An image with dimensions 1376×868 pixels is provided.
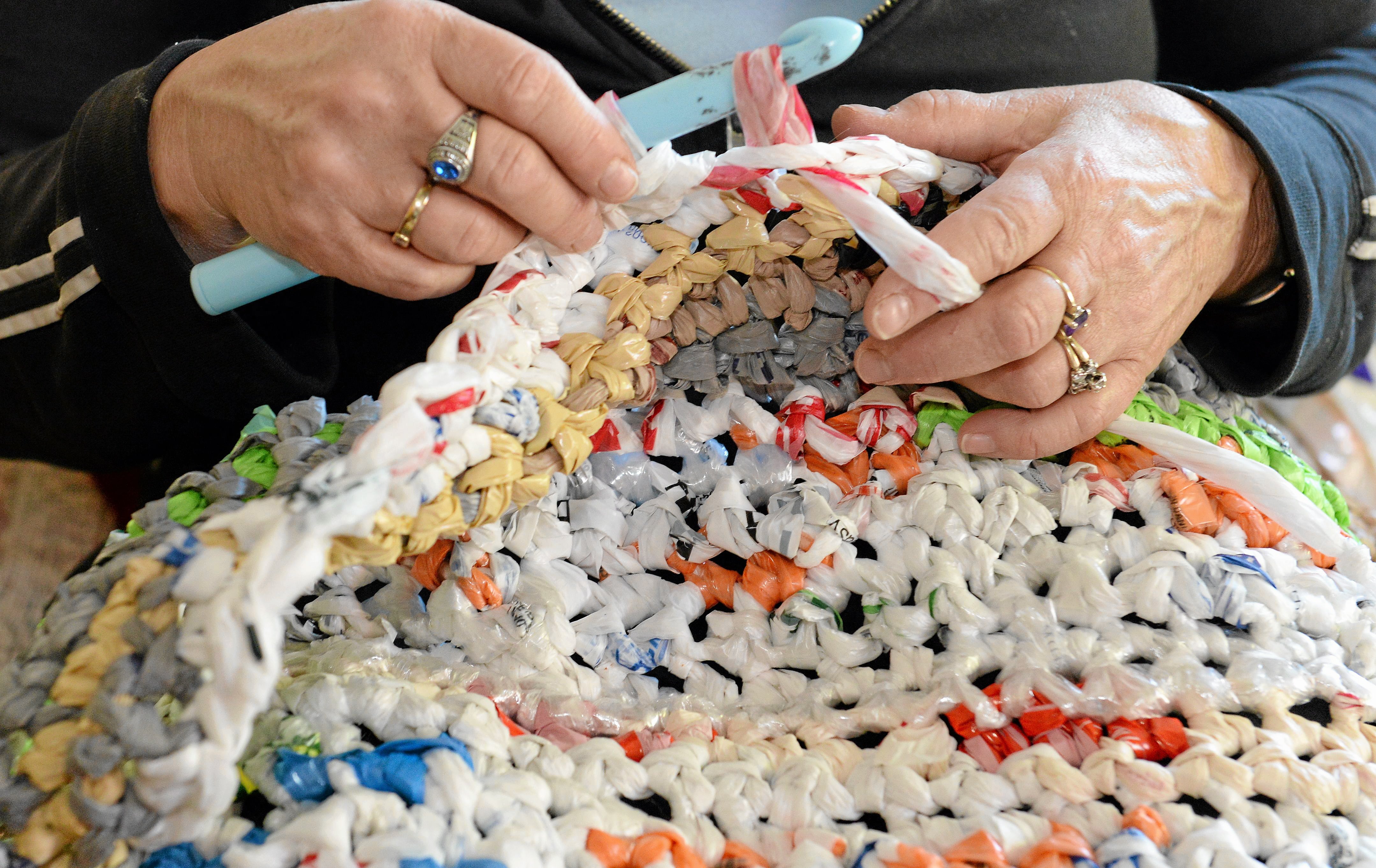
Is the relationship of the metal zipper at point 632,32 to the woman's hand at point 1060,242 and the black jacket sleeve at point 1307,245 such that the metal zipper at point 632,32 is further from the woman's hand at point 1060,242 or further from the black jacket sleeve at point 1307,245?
the black jacket sleeve at point 1307,245

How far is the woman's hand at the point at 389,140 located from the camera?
1.25ft

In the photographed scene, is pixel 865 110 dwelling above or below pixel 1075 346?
above

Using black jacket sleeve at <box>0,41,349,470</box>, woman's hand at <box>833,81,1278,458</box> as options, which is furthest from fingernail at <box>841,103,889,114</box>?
black jacket sleeve at <box>0,41,349,470</box>

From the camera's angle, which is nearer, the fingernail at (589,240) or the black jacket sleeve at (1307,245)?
the fingernail at (589,240)

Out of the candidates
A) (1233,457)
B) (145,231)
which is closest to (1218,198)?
(1233,457)

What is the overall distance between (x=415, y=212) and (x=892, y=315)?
0.24 m

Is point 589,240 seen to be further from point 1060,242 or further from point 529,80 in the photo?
point 1060,242

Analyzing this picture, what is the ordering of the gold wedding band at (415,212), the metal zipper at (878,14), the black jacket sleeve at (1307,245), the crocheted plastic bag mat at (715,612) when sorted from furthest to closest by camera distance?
the metal zipper at (878,14), the black jacket sleeve at (1307,245), the gold wedding band at (415,212), the crocheted plastic bag mat at (715,612)

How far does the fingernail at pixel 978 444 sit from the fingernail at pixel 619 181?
24 centimetres

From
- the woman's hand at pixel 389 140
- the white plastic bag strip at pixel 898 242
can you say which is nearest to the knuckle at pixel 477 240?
the woman's hand at pixel 389 140

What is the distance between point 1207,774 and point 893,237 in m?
0.28

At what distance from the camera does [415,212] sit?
413 millimetres

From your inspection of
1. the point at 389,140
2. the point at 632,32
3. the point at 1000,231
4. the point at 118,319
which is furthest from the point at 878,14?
the point at 118,319

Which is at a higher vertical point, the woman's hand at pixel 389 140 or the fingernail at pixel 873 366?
the woman's hand at pixel 389 140
